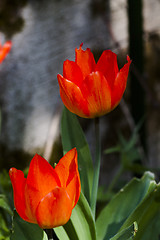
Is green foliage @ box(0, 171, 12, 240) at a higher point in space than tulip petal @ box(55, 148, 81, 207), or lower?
lower

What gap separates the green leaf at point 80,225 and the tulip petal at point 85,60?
0.20 m

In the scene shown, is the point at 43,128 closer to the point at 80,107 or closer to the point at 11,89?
the point at 11,89

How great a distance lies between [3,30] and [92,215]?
90 cm

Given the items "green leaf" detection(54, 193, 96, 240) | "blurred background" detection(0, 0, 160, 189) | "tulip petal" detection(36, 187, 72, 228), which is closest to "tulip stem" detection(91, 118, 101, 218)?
"green leaf" detection(54, 193, 96, 240)

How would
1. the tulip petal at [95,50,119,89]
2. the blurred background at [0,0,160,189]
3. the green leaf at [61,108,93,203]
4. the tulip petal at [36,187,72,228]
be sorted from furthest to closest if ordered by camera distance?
the blurred background at [0,0,160,189]
the green leaf at [61,108,93,203]
the tulip petal at [95,50,119,89]
the tulip petal at [36,187,72,228]

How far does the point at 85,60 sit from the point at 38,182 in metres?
0.19

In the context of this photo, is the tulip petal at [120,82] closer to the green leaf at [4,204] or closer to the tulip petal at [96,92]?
the tulip petal at [96,92]

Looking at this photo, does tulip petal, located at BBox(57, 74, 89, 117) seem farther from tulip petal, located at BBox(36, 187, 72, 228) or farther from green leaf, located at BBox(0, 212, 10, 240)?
green leaf, located at BBox(0, 212, 10, 240)

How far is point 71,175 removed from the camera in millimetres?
455

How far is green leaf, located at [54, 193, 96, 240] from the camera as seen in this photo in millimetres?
575

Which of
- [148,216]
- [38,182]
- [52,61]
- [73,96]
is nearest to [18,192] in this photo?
[38,182]

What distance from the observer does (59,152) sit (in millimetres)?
1381

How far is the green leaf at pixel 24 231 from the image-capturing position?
0.51 m

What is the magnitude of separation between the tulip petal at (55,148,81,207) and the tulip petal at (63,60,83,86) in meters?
0.11
